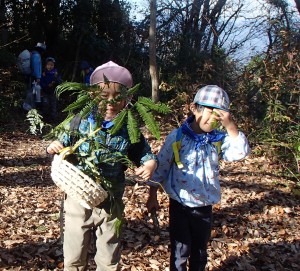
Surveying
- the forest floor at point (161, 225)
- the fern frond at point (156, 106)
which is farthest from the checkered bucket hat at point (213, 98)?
the forest floor at point (161, 225)

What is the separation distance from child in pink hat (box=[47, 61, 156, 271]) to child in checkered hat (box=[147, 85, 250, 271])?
27 cm

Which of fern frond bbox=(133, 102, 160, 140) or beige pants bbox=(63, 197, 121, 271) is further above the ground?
fern frond bbox=(133, 102, 160, 140)

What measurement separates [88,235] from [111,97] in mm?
929

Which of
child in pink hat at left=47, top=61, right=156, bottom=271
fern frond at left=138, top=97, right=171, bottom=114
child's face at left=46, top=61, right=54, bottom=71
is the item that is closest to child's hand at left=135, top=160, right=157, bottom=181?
child in pink hat at left=47, top=61, right=156, bottom=271

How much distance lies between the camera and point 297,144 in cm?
581

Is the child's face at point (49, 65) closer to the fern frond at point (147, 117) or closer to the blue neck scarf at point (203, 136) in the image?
the blue neck scarf at point (203, 136)

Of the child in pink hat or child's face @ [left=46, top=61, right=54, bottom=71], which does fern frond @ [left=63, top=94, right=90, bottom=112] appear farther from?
child's face @ [left=46, top=61, right=54, bottom=71]

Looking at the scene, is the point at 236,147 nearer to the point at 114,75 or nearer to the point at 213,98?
the point at 213,98

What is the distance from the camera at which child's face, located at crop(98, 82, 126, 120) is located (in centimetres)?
204

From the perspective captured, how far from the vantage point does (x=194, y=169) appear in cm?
254

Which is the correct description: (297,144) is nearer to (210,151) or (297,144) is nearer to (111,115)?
(210,151)

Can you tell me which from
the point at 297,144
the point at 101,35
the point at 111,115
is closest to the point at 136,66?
the point at 101,35

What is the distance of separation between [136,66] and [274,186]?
22.9ft

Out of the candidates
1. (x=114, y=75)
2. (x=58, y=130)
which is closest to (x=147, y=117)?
(x=114, y=75)
